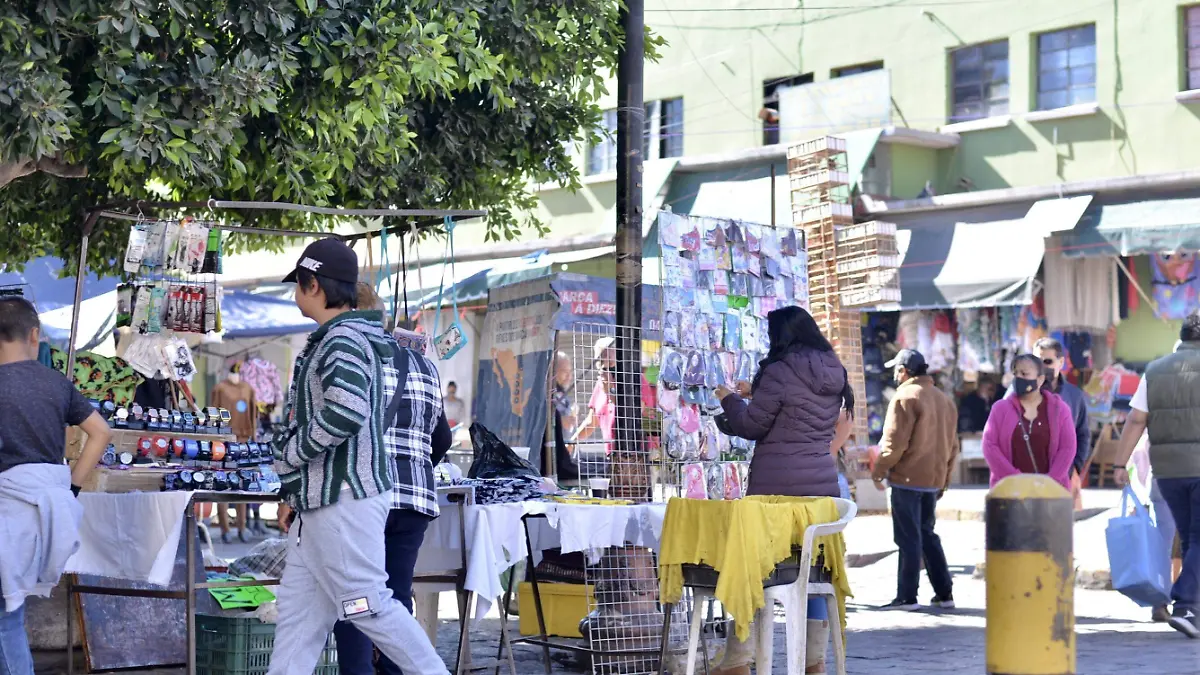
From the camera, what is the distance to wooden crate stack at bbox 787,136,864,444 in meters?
15.4

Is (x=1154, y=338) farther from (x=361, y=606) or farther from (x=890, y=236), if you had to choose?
(x=361, y=606)

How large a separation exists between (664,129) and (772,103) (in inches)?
89.7

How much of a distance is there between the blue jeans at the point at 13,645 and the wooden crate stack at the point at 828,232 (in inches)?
397

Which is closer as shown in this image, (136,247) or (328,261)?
(328,261)

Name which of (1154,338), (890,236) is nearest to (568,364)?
(890,236)

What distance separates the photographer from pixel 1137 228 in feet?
59.6

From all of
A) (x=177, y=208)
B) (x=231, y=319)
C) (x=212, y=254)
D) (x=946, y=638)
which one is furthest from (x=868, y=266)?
(x=177, y=208)

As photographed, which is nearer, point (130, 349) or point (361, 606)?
point (361, 606)

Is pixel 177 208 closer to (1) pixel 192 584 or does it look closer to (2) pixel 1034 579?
(1) pixel 192 584

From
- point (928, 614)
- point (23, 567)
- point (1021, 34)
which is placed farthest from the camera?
point (1021, 34)

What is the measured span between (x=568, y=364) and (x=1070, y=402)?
4.52 meters

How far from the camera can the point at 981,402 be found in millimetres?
21250

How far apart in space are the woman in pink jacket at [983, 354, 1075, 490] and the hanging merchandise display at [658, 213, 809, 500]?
1.95 m

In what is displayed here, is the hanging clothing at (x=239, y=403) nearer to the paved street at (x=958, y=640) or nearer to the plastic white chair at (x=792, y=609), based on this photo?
the paved street at (x=958, y=640)
